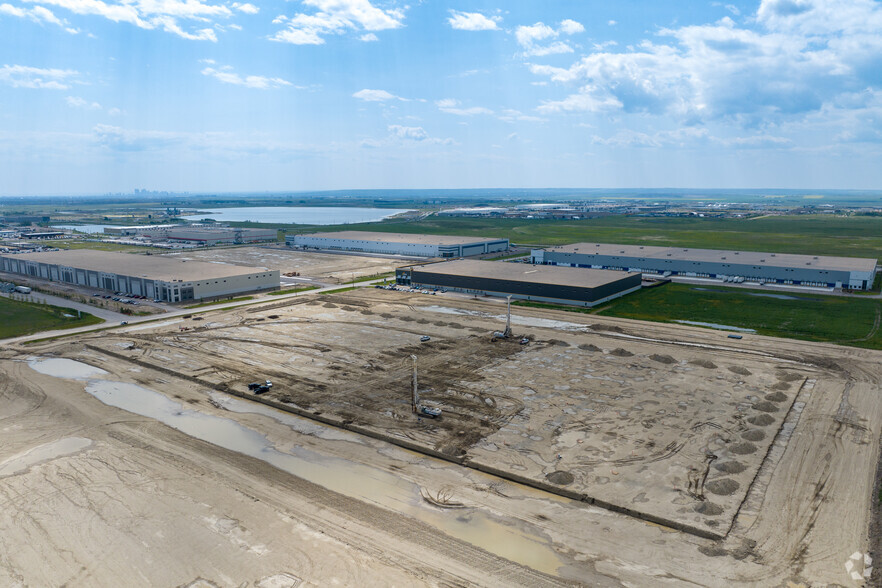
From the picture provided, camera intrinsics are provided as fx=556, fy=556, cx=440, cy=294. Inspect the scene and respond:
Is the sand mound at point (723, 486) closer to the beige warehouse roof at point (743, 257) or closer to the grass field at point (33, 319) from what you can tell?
the grass field at point (33, 319)

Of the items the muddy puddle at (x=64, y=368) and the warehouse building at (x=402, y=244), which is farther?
the warehouse building at (x=402, y=244)

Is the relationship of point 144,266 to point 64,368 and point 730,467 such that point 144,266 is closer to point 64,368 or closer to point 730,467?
point 64,368

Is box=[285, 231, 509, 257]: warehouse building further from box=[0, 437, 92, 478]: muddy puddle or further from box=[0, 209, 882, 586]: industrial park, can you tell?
box=[0, 437, 92, 478]: muddy puddle

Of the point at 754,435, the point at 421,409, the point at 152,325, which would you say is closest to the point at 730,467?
the point at 754,435

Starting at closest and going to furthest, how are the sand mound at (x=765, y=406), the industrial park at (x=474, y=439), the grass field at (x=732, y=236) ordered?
the industrial park at (x=474, y=439) < the sand mound at (x=765, y=406) < the grass field at (x=732, y=236)

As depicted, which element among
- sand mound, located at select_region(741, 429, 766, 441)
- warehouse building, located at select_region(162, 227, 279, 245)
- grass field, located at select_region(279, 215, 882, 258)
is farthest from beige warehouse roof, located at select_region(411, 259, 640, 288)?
warehouse building, located at select_region(162, 227, 279, 245)

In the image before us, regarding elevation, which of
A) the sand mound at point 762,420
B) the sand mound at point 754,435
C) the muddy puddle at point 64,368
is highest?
the muddy puddle at point 64,368

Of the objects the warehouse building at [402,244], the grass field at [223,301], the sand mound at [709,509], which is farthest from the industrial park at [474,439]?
the warehouse building at [402,244]
